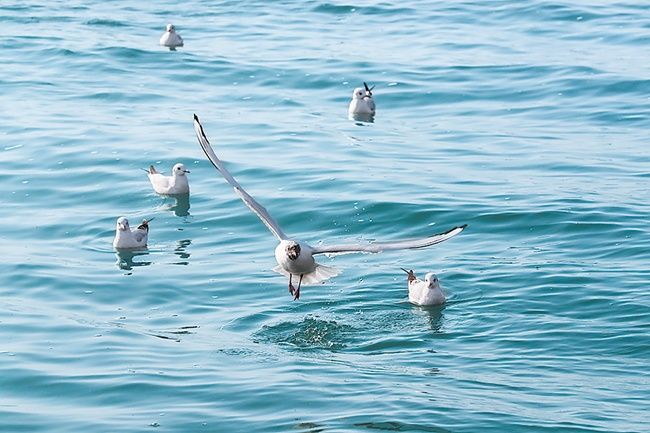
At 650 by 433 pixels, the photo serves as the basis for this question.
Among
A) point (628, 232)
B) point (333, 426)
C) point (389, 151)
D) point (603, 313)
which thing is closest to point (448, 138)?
point (389, 151)

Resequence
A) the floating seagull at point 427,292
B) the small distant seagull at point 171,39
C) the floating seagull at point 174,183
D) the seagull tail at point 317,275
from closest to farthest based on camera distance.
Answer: the seagull tail at point 317,275
the floating seagull at point 427,292
the floating seagull at point 174,183
the small distant seagull at point 171,39

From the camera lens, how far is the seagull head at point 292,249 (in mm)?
13742

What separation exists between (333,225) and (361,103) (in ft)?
22.0

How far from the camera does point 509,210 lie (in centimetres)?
1911

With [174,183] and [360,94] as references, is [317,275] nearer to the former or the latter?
[174,183]

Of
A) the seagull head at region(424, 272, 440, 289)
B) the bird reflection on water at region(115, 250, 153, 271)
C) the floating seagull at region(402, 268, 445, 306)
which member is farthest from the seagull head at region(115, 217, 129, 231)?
the seagull head at region(424, 272, 440, 289)

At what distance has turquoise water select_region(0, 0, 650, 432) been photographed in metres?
13.2

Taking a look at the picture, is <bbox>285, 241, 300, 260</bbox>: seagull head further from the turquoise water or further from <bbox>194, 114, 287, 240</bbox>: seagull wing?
the turquoise water

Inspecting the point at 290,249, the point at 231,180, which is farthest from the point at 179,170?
the point at 231,180

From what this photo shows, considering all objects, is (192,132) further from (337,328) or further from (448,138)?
(337,328)

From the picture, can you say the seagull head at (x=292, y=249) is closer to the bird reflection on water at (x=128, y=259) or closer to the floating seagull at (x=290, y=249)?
the floating seagull at (x=290, y=249)

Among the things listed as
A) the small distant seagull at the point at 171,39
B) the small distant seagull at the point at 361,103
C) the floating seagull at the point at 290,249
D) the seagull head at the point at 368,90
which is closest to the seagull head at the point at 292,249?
the floating seagull at the point at 290,249

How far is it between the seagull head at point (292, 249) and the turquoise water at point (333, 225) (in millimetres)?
1081

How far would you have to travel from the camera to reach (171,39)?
1230 inches
